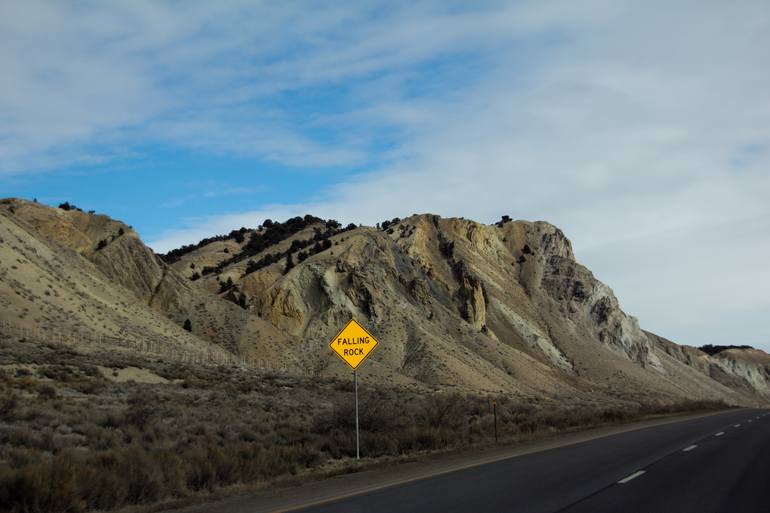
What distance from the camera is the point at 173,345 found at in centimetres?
5722

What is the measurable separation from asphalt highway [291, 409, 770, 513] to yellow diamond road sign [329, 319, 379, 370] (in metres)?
4.91

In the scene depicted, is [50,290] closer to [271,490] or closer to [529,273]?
[271,490]

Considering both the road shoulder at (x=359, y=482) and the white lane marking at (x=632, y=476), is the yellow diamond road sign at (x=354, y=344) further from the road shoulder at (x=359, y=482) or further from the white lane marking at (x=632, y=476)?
the white lane marking at (x=632, y=476)

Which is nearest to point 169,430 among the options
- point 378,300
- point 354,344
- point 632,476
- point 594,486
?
point 354,344

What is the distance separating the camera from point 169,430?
67.1 feet

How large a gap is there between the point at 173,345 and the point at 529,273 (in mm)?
67240

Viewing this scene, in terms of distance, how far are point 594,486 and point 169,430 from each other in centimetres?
1273

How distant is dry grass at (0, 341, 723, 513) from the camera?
1172cm

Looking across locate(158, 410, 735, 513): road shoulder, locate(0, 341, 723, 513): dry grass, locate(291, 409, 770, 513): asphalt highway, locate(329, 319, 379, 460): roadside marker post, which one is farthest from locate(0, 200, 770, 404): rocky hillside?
locate(291, 409, 770, 513): asphalt highway

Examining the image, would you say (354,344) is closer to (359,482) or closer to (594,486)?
(359,482)

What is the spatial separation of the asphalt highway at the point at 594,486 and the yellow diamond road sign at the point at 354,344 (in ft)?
16.1

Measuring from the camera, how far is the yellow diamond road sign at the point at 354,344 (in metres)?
19.8

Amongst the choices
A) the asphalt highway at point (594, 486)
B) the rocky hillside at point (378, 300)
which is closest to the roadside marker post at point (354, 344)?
the asphalt highway at point (594, 486)

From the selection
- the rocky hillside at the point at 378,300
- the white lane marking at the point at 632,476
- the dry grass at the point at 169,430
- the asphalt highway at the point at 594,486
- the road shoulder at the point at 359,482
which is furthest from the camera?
the rocky hillside at the point at 378,300
